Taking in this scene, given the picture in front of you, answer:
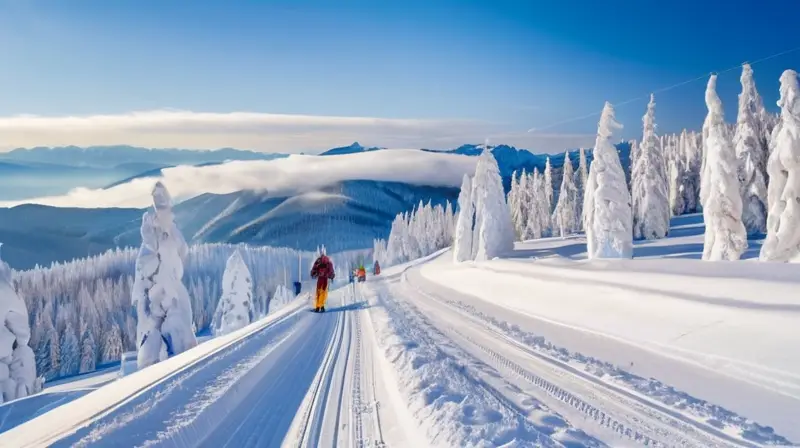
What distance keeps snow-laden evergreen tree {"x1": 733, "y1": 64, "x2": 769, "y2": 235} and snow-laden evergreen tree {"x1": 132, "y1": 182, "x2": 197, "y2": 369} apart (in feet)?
138

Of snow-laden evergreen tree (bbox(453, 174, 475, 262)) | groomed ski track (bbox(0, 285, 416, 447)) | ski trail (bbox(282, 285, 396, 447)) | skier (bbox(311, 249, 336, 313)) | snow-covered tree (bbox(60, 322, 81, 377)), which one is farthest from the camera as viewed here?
snow-covered tree (bbox(60, 322, 81, 377))

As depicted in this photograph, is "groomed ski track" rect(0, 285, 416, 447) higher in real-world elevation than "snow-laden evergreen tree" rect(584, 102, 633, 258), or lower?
lower

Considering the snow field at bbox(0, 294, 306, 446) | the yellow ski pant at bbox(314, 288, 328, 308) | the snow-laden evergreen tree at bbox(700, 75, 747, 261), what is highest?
the snow-laden evergreen tree at bbox(700, 75, 747, 261)

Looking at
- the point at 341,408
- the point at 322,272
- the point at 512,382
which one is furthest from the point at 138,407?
the point at 322,272

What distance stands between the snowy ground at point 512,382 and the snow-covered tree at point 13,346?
50.9 ft

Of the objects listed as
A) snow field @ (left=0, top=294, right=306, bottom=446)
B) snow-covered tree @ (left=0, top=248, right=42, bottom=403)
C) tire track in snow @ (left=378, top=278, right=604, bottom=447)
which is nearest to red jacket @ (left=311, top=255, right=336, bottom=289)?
tire track in snow @ (left=378, top=278, right=604, bottom=447)

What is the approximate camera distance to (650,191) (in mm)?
50719

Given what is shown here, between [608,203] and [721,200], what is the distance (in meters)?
6.82

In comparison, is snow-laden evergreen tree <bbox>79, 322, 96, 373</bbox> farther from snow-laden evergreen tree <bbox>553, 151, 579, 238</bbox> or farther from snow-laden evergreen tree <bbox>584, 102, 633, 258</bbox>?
snow-laden evergreen tree <bbox>584, 102, 633, 258</bbox>

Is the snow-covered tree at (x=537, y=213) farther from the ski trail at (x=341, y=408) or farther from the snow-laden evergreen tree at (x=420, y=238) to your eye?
the ski trail at (x=341, y=408)

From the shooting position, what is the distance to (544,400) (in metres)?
6.26

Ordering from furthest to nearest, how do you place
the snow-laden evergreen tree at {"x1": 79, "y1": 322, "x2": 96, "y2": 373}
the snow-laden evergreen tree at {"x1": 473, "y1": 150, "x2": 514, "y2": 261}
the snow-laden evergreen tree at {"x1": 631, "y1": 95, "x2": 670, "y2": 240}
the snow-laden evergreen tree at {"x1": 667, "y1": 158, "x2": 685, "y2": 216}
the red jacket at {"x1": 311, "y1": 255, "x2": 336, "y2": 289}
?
the snow-laden evergreen tree at {"x1": 79, "y1": 322, "x2": 96, "y2": 373}, the snow-laden evergreen tree at {"x1": 667, "y1": 158, "x2": 685, "y2": 216}, the snow-laden evergreen tree at {"x1": 631, "y1": 95, "x2": 670, "y2": 240}, the snow-laden evergreen tree at {"x1": 473, "y1": 150, "x2": 514, "y2": 261}, the red jacket at {"x1": 311, "y1": 255, "x2": 336, "y2": 289}

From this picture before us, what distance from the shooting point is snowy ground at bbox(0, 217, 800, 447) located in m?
5.13

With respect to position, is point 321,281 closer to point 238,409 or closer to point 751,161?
point 238,409
